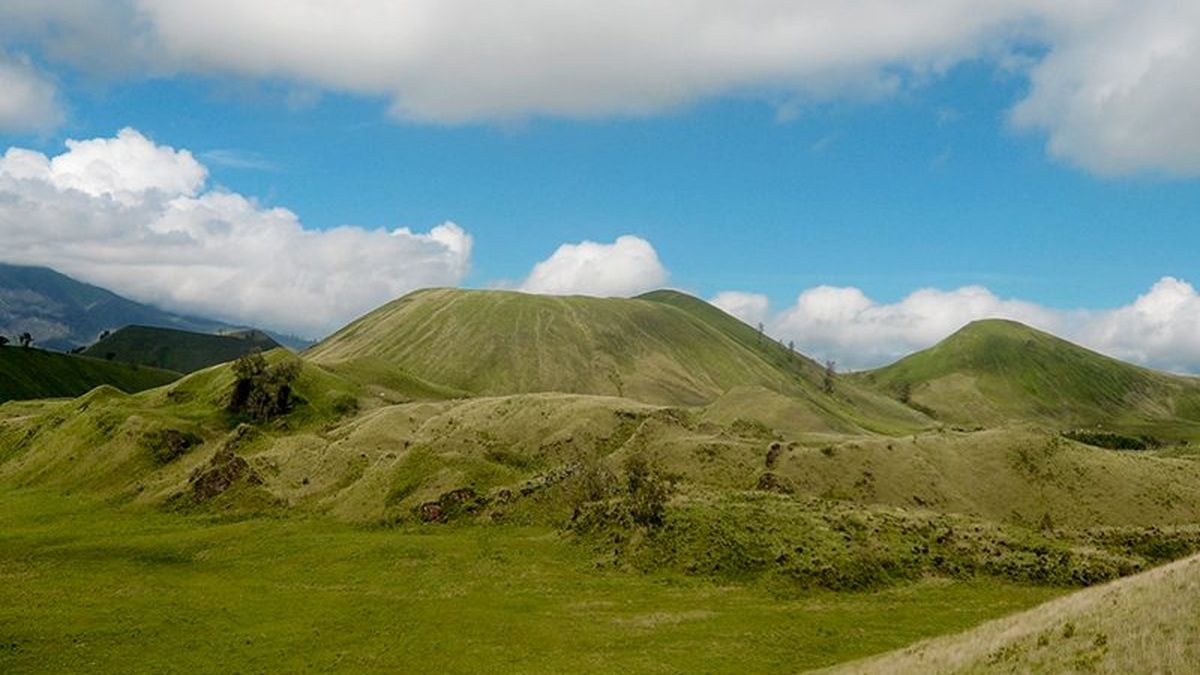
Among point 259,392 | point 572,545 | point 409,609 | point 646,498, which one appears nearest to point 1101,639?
point 409,609

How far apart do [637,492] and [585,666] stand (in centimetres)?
4106

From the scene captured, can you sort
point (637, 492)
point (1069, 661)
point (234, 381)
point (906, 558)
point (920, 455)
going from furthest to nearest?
point (234, 381) → point (920, 455) → point (637, 492) → point (906, 558) → point (1069, 661)

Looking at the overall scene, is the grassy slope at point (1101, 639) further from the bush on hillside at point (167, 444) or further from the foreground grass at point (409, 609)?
the bush on hillside at point (167, 444)

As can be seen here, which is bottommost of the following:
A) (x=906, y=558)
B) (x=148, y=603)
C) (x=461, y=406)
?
(x=148, y=603)

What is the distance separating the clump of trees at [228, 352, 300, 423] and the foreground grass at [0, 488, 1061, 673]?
62476mm

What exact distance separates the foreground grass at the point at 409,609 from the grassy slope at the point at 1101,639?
23.6 metres

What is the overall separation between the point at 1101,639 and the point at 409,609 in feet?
193

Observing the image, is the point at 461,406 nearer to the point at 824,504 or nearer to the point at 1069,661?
the point at 824,504

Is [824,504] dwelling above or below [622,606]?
above

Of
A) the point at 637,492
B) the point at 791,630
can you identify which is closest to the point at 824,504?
the point at 637,492

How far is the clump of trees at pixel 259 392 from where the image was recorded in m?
166

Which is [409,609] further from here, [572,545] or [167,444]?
[167,444]

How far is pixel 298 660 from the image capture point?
59.3m

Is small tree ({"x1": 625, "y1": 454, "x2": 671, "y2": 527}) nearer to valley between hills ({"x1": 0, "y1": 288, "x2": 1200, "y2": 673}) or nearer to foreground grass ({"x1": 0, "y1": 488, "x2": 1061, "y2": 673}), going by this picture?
valley between hills ({"x1": 0, "y1": 288, "x2": 1200, "y2": 673})
